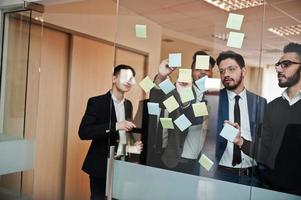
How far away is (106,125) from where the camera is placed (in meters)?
2.41

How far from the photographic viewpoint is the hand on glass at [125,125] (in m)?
2.23

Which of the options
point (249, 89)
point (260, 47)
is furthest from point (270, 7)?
point (249, 89)

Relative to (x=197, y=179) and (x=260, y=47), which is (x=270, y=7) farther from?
(x=197, y=179)

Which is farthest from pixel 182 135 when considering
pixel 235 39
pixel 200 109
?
pixel 235 39

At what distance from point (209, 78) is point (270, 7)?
58cm

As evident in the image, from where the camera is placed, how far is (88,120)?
98.4 inches

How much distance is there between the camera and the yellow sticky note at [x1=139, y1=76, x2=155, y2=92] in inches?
83.9

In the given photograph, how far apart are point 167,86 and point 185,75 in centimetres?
17

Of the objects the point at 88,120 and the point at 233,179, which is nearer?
the point at 233,179

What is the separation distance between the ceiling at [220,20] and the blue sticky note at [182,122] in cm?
48

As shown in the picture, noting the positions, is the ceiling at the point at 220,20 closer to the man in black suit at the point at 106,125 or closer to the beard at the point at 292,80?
the beard at the point at 292,80

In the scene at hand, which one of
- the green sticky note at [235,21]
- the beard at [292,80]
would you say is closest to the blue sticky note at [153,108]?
the green sticky note at [235,21]

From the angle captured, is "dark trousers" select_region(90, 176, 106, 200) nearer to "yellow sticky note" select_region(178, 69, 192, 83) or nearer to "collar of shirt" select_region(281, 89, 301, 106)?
"yellow sticky note" select_region(178, 69, 192, 83)

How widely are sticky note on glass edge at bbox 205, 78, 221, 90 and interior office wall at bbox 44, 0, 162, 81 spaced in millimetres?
433
